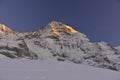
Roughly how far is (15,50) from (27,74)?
191 meters

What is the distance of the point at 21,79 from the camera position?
3695 millimetres

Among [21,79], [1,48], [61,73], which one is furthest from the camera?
[1,48]

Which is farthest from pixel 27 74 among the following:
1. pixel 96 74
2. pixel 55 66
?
pixel 96 74

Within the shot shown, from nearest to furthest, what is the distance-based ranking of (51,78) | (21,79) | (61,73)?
(21,79) < (51,78) < (61,73)

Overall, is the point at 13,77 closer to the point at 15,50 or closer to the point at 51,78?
the point at 51,78

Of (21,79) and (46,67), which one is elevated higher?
(46,67)

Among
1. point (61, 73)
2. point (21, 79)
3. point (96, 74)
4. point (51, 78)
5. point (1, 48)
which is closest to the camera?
point (21, 79)

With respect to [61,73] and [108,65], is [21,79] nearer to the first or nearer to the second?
[61,73]

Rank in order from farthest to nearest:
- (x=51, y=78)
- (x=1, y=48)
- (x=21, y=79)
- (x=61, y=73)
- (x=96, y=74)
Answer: (x=1, y=48), (x=96, y=74), (x=61, y=73), (x=51, y=78), (x=21, y=79)

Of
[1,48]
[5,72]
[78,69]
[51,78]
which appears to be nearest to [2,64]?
[5,72]

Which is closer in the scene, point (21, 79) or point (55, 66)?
point (21, 79)

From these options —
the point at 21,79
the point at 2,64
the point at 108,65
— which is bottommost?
the point at 21,79

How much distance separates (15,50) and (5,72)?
190574 mm

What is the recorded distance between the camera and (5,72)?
3861mm
